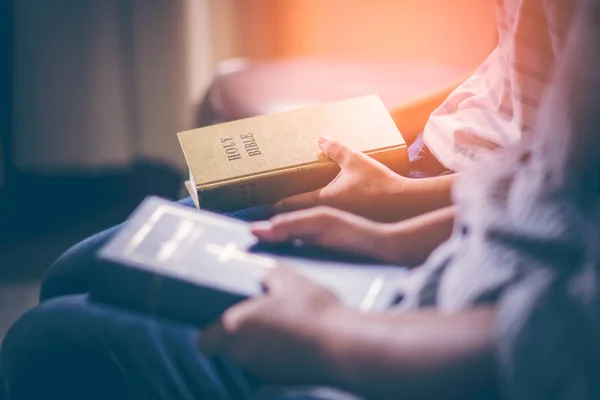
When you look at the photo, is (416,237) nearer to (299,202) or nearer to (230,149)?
(299,202)

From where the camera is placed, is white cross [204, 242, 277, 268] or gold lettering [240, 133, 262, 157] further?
gold lettering [240, 133, 262, 157]

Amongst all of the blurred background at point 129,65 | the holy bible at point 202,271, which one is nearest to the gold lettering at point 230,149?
the holy bible at point 202,271

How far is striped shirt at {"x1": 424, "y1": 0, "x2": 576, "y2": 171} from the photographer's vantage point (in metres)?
0.65

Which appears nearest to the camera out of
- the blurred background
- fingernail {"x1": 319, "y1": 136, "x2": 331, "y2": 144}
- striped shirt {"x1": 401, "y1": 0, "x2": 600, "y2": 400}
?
striped shirt {"x1": 401, "y1": 0, "x2": 600, "y2": 400}

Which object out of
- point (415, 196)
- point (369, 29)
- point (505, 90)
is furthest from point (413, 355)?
point (369, 29)

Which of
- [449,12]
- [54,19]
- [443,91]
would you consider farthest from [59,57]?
[443,91]

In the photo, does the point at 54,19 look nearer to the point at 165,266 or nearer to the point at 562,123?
the point at 165,266

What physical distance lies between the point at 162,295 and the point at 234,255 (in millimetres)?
72

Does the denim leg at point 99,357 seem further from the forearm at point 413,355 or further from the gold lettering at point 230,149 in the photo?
the gold lettering at point 230,149

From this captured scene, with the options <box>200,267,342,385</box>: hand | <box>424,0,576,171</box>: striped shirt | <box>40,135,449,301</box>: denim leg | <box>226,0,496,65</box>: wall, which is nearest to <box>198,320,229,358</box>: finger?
<box>200,267,342,385</box>: hand

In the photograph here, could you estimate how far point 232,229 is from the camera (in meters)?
0.64

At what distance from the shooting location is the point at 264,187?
29.6 inches

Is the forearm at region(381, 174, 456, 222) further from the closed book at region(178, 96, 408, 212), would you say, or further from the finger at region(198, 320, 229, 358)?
the finger at region(198, 320, 229, 358)

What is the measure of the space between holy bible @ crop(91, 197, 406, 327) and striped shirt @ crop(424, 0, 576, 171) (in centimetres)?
21
